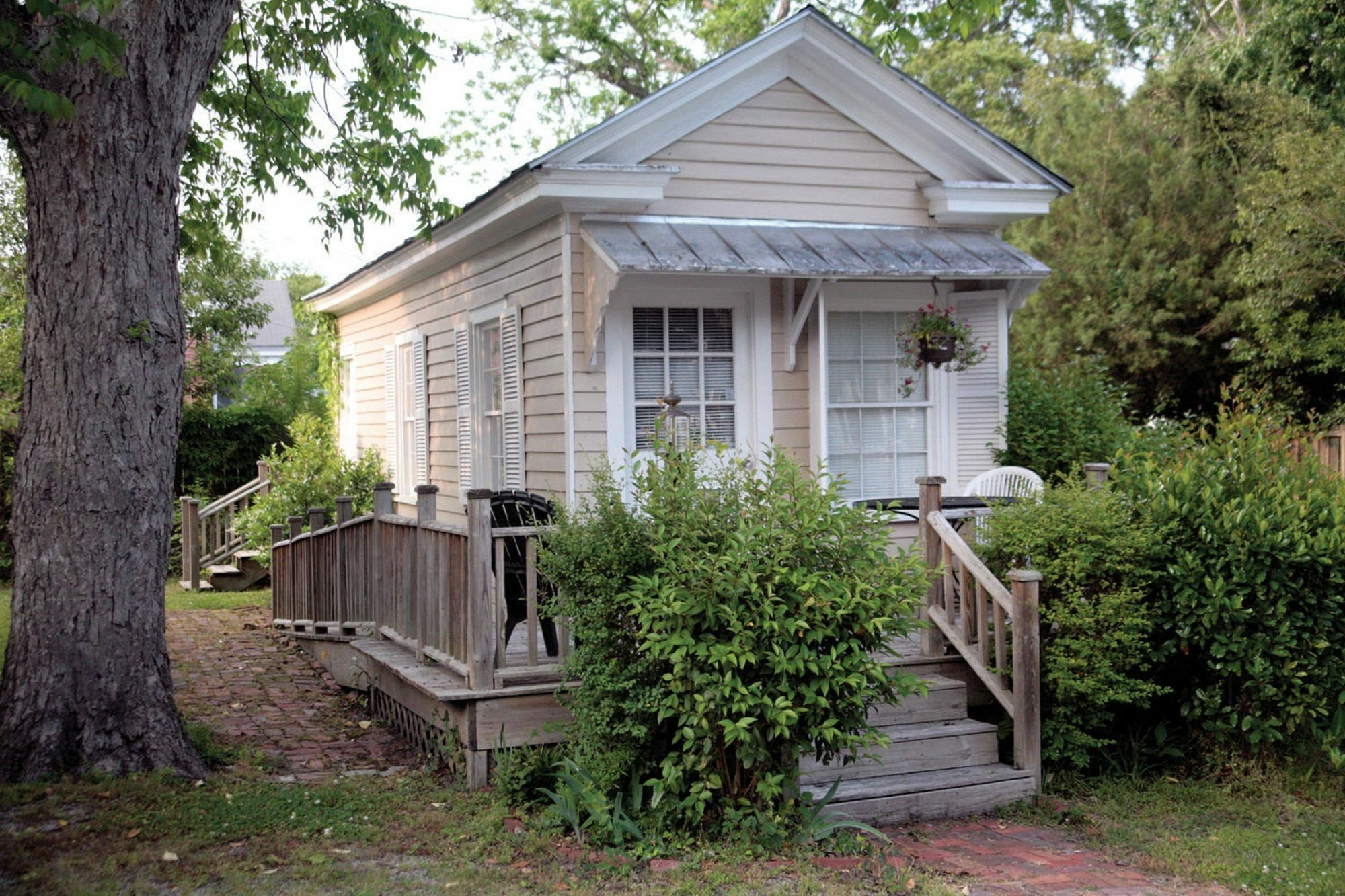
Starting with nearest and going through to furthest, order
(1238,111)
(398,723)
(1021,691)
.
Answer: (1021,691), (398,723), (1238,111)

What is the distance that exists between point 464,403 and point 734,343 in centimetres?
327

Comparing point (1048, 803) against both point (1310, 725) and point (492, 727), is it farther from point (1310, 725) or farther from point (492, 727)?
point (492, 727)

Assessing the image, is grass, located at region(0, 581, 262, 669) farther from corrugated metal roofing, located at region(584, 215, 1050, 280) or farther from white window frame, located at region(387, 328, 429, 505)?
corrugated metal roofing, located at region(584, 215, 1050, 280)

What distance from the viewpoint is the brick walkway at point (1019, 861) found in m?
4.95

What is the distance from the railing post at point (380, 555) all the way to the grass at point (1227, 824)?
419 cm

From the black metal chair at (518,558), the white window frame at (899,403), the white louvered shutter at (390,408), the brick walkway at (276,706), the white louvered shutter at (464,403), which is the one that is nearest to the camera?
the black metal chair at (518,558)

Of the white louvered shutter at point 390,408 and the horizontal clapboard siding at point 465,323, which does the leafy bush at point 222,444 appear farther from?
the white louvered shutter at point 390,408

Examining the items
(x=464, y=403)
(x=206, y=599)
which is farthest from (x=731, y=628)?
(x=206, y=599)

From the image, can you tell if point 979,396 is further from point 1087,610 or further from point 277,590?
point 277,590

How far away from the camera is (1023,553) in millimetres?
6664

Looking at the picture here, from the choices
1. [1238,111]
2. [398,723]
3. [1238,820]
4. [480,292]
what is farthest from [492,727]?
[1238,111]

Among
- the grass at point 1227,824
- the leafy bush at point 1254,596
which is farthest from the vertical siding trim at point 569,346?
the grass at point 1227,824

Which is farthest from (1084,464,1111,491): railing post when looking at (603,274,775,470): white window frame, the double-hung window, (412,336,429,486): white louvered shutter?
(412,336,429,486): white louvered shutter

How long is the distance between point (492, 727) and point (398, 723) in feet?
5.67
